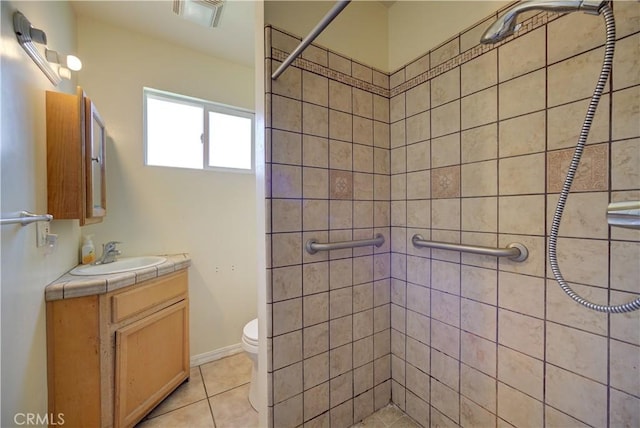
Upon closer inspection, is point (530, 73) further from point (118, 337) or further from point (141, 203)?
point (141, 203)

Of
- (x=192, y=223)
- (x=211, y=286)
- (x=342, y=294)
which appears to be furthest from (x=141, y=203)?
(x=342, y=294)

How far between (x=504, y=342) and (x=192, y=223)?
6.54 ft

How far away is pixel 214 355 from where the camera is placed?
2.04m

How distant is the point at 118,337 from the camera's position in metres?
1.28

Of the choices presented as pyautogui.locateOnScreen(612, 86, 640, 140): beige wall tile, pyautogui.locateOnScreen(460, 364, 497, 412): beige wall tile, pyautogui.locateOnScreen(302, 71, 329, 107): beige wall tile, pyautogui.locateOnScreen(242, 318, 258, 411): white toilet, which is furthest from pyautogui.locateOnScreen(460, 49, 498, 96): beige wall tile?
pyautogui.locateOnScreen(242, 318, 258, 411): white toilet

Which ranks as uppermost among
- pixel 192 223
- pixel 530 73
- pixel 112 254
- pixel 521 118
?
pixel 530 73

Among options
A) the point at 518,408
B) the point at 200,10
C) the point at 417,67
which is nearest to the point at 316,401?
the point at 518,408

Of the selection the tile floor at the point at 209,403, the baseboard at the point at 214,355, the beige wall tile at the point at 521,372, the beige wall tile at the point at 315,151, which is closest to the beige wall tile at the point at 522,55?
the beige wall tile at the point at 315,151

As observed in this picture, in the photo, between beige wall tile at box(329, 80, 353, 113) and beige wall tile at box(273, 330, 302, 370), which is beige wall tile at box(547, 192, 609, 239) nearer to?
beige wall tile at box(329, 80, 353, 113)

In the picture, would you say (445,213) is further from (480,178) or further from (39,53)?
(39,53)

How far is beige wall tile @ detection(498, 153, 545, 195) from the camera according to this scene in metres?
0.89

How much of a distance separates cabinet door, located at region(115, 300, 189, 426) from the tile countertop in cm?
24

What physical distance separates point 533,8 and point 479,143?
0.46 metres

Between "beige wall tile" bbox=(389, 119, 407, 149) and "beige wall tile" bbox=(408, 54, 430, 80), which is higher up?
"beige wall tile" bbox=(408, 54, 430, 80)
